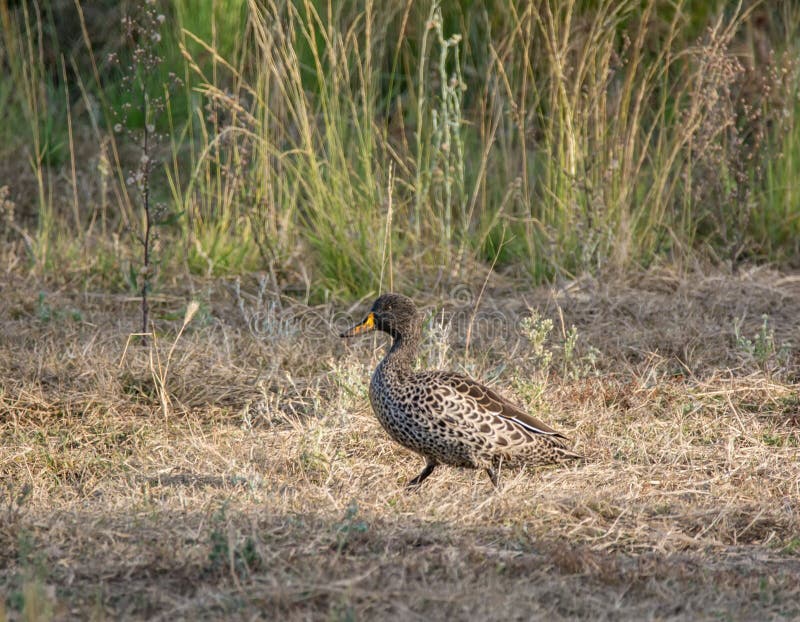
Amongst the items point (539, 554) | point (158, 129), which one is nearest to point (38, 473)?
point (539, 554)

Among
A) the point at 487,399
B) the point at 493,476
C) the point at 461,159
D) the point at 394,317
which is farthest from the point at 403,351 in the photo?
the point at 461,159

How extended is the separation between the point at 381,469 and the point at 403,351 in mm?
→ 497

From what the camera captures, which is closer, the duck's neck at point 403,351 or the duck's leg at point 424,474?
the duck's leg at point 424,474

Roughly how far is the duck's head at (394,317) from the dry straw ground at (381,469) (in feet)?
1.30

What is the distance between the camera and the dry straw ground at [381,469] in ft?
11.4

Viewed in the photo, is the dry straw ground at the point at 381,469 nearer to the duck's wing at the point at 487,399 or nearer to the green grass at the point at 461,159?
the duck's wing at the point at 487,399

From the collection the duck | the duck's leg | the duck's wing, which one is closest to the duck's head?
the duck

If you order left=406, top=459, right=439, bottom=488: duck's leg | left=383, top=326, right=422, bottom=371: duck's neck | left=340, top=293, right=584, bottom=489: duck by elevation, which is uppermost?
left=383, top=326, right=422, bottom=371: duck's neck

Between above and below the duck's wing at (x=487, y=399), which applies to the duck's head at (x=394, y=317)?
above

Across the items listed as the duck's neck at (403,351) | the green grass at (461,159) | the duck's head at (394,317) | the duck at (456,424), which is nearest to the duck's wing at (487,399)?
the duck at (456,424)

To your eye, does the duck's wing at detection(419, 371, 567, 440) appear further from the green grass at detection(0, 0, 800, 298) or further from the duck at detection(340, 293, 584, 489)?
the green grass at detection(0, 0, 800, 298)

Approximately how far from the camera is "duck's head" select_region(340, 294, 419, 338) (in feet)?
16.1

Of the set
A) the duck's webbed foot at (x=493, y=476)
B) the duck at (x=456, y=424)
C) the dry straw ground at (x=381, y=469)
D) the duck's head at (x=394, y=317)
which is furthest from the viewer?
the duck's head at (x=394, y=317)

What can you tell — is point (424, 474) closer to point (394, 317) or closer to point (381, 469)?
point (381, 469)
